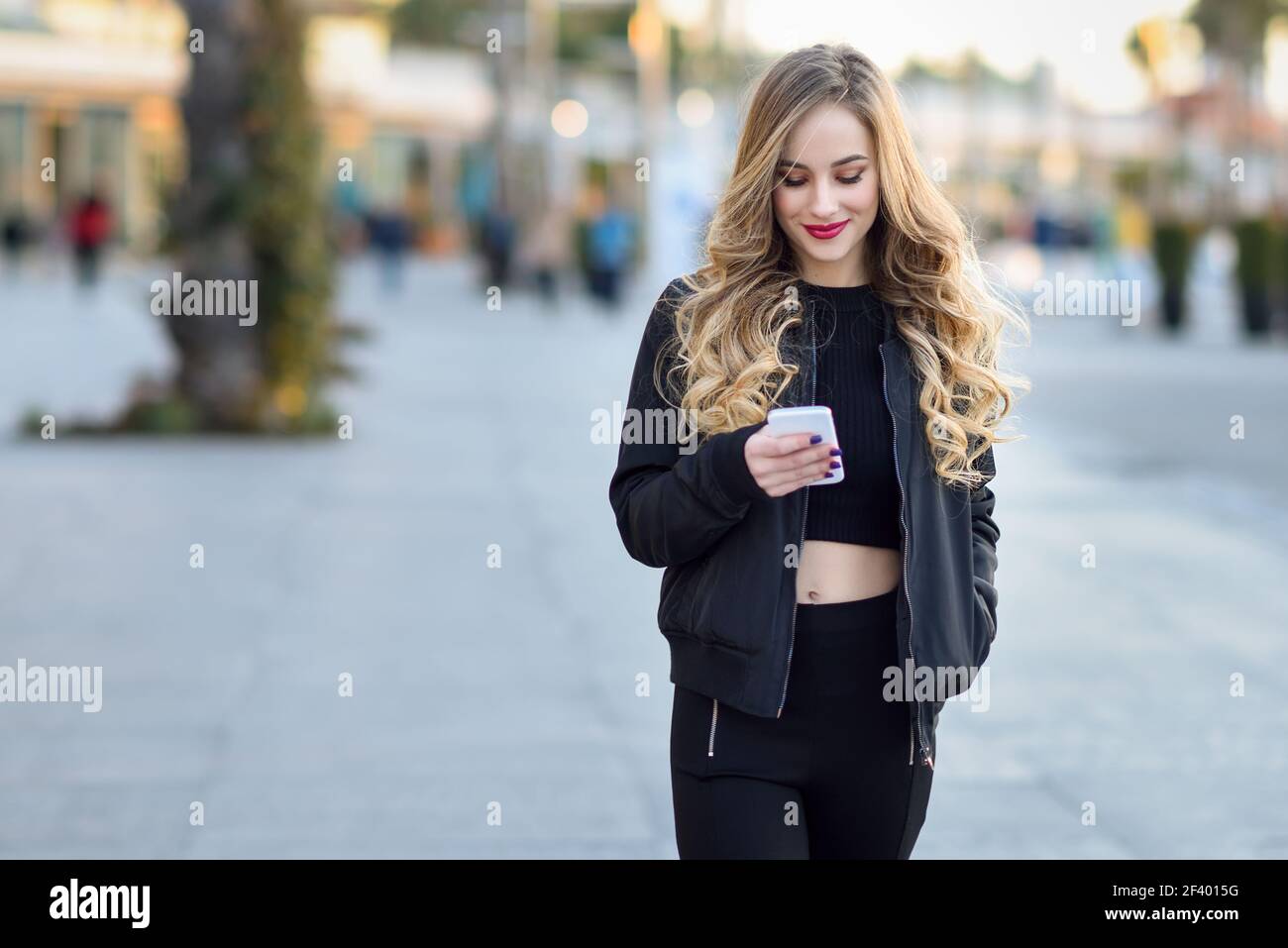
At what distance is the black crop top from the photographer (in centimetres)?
283

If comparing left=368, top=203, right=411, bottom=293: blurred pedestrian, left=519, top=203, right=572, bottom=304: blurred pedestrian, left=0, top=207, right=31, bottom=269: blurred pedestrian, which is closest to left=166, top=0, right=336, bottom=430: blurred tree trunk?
left=519, top=203, right=572, bottom=304: blurred pedestrian

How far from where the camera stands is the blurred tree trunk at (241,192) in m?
14.4

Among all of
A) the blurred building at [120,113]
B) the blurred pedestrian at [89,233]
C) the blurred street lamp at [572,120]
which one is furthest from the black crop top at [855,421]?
the blurred street lamp at [572,120]

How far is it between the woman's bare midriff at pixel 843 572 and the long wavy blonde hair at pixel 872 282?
161 millimetres

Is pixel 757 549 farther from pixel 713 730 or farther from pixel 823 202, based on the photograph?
pixel 823 202

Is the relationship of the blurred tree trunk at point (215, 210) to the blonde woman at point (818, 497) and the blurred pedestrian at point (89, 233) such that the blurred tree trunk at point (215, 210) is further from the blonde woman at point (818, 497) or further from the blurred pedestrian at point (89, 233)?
the blurred pedestrian at point (89, 233)

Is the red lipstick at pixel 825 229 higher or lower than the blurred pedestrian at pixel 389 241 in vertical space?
lower

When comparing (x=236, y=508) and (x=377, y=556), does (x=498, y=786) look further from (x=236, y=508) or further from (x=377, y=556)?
(x=236, y=508)

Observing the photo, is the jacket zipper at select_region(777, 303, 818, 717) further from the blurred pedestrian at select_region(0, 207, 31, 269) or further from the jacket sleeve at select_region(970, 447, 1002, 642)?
the blurred pedestrian at select_region(0, 207, 31, 269)

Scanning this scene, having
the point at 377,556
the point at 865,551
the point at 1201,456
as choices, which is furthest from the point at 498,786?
the point at 1201,456

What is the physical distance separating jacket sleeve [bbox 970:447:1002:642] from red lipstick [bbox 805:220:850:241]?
1.41 feet

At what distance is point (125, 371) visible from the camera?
1970 cm

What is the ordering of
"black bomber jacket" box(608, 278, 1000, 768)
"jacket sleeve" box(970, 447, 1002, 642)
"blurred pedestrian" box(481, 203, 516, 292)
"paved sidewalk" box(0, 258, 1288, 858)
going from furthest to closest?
"blurred pedestrian" box(481, 203, 516, 292) < "paved sidewalk" box(0, 258, 1288, 858) < "jacket sleeve" box(970, 447, 1002, 642) < "black bomber jacket" box(608, 278, 1000, 768)
